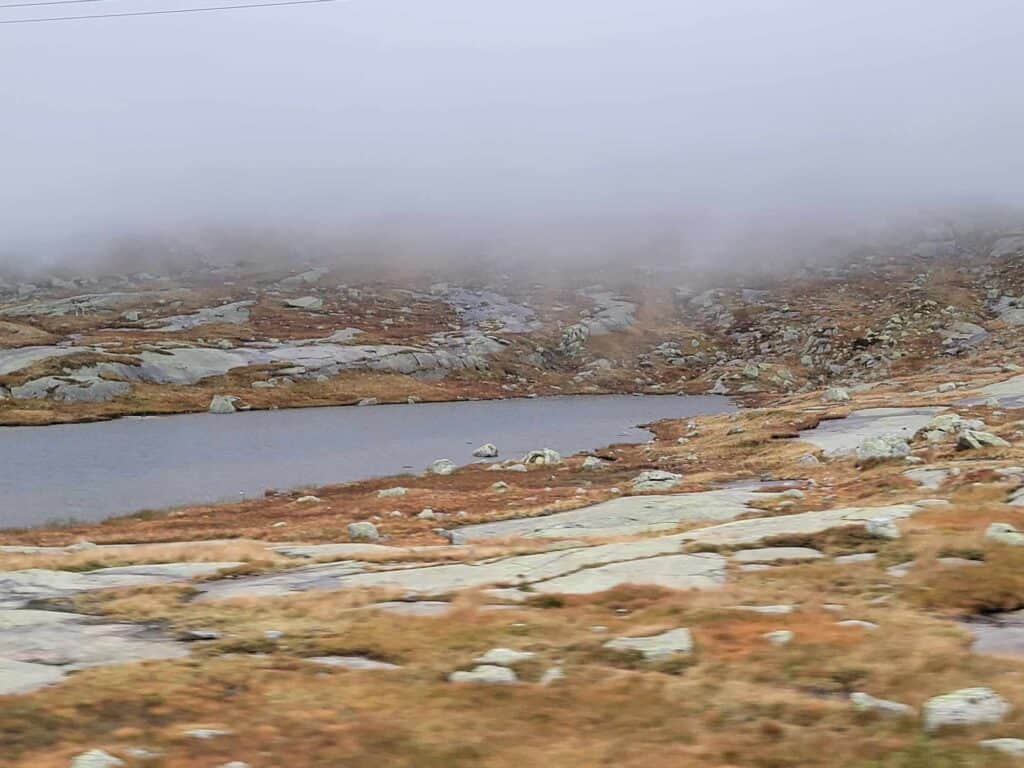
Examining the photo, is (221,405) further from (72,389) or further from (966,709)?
(966,709)

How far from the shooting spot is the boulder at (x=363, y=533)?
126 ft

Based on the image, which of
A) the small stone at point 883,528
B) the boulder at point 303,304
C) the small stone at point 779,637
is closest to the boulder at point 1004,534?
the small stone at point 883,528

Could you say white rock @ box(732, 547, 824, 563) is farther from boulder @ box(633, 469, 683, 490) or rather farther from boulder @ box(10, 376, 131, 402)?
boulder @ box(10, 376, 131, 402)

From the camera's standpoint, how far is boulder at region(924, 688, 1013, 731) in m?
11.8

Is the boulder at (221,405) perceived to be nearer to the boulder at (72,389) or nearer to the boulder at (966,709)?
the boulder at (72,389)

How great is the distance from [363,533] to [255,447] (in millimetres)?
54121

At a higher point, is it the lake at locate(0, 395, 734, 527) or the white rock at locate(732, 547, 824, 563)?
the white rock at locate(732, 547, 824, 563)

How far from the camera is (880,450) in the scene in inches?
1972

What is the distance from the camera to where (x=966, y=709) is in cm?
1200

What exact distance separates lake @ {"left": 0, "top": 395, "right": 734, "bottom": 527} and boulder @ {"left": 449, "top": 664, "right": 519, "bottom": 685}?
160 feet

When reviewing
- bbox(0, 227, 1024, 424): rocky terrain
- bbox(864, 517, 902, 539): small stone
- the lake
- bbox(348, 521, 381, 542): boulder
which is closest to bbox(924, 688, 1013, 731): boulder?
bbox(864, 517, 902, 539): small stone

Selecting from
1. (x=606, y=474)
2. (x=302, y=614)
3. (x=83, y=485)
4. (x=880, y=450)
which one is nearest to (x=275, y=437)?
(x=83, y=485)

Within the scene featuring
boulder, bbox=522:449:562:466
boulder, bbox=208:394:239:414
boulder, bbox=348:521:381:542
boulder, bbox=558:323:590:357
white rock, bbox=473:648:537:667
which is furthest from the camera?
boulder, bbox=558:323:590:357

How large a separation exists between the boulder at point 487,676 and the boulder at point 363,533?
22970 mm
